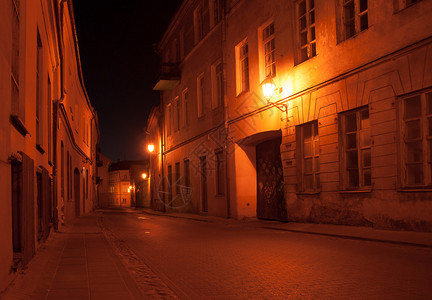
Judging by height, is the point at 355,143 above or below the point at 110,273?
above

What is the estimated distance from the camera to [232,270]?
7.22 metres

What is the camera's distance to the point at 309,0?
47.6 feet

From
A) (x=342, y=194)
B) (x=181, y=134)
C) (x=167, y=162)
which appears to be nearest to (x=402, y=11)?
(x=342, y=194)

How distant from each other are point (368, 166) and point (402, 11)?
386cm

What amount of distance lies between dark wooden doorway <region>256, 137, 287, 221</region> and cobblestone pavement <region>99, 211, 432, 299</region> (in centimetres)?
591

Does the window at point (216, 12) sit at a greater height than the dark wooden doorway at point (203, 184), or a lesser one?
greater

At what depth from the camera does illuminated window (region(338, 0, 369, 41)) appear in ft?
40.6

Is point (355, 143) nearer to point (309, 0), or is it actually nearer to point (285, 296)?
point (309, 0)

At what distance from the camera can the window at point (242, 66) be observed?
19062 mm

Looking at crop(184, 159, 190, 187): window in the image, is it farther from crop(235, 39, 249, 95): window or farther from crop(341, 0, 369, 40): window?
crop(341, 0, 369, 40): window

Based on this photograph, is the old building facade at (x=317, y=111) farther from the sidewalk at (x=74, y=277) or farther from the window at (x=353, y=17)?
the sidewalk at (x=74, y=277)

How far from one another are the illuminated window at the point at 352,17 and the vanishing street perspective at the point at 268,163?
0.04 metres

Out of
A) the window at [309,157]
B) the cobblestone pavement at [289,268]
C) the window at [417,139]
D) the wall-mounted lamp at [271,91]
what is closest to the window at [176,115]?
the wall-mounted lamp at [271,91]

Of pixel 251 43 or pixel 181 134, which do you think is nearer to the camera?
pixel 251 43
